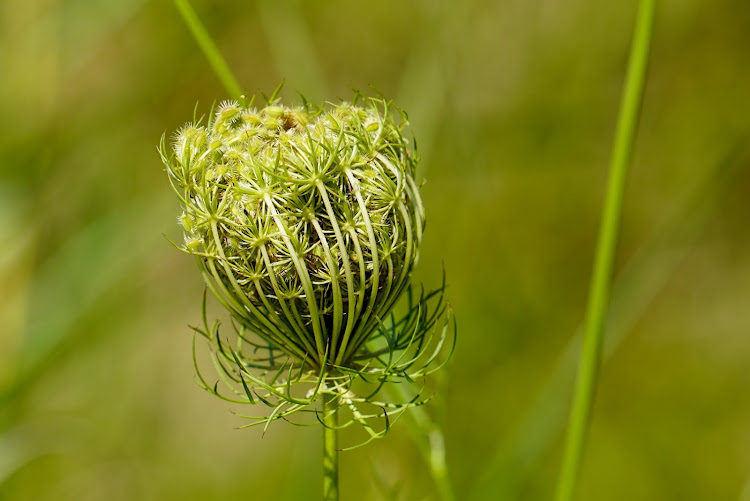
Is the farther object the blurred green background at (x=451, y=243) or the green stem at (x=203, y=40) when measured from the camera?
the blurred green background at (x=451, y=243)

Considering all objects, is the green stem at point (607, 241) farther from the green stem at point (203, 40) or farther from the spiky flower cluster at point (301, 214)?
the green stem at point (203, 40)

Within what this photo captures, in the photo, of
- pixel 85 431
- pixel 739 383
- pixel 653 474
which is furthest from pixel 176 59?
pixel 739 383

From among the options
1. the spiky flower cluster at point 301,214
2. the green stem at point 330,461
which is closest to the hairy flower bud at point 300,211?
the spiky flower cluster at point 301,214

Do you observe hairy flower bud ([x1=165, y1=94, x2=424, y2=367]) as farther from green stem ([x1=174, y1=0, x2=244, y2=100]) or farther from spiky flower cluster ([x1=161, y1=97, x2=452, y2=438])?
green stem ([x1=174, y1=0, x2=244, y2=100])

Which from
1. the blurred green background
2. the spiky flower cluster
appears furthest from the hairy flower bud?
the blurred green background

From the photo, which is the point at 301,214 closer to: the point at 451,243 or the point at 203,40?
the point at 203,40
